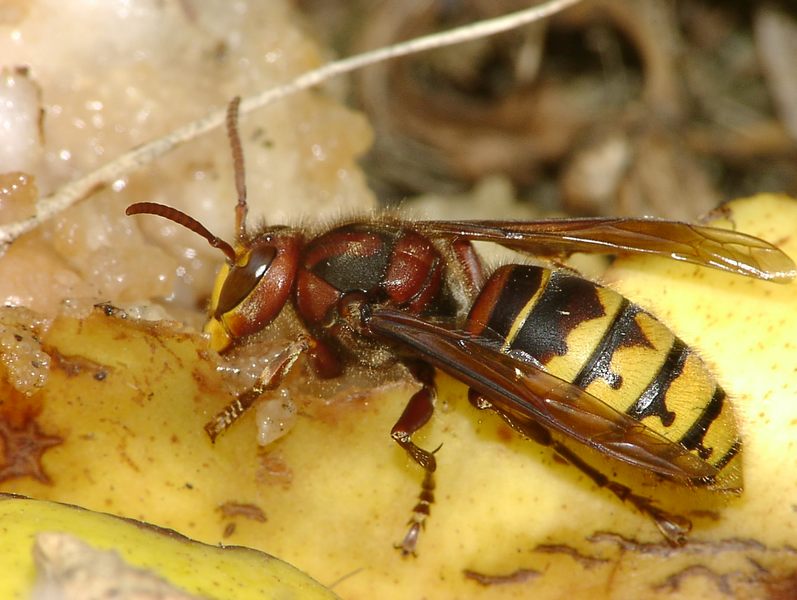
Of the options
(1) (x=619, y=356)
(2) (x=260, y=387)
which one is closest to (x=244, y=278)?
(2) (x=260, y=387)

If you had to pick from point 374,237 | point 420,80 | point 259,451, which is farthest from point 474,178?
point 259,451

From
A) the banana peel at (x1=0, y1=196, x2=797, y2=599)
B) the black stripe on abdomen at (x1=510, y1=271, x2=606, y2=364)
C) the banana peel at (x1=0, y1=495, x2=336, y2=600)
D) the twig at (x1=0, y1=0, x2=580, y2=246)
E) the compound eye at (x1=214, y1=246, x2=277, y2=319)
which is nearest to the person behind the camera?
the banana peel at (x1=0, y1=495, x2=336, y2=600)

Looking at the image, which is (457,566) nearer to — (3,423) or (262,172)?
(3,423)

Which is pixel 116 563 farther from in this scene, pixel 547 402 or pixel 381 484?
pixel 547 402

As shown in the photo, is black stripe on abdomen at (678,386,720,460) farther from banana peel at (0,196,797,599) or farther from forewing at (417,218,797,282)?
forewing at (417,218,797,282)

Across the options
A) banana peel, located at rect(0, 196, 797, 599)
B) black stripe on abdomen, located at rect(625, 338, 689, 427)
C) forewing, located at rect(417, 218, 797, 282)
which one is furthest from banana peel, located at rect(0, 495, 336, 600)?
forewing, located at rect(417, 218, 797, 282)

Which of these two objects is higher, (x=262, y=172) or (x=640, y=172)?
(x=640, y=172)
